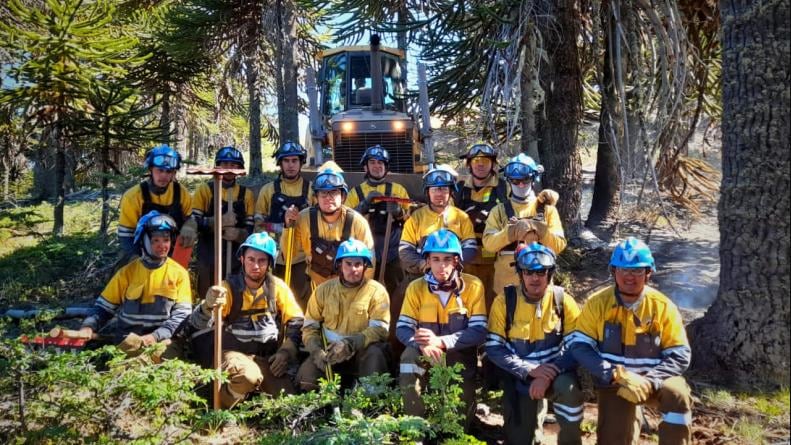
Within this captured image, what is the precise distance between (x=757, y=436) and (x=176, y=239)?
18.5 feet

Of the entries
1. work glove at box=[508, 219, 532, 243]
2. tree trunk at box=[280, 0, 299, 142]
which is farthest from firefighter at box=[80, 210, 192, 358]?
tree trunk at box=[280, 0, 299, 142]

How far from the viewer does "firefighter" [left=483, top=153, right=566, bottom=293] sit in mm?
5375

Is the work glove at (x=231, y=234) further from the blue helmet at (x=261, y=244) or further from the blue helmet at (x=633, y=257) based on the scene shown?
the blue helmet at (x=633, y=257)

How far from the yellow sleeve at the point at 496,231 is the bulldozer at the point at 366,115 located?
2744mm

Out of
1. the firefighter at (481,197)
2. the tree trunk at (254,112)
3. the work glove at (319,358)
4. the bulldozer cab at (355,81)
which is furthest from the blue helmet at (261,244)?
the tree trunk at (254,112)

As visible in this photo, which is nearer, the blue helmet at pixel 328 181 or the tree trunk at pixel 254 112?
the blue helmet at pixel 328 181

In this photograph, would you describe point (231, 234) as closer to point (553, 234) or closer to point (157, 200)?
point (157, 200)

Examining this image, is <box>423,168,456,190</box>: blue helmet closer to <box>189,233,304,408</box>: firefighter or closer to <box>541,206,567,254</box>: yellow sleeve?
<box>541,206,567,254</box>: yellow sleeve

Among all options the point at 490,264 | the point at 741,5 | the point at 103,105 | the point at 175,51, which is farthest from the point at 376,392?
the point at 175,51

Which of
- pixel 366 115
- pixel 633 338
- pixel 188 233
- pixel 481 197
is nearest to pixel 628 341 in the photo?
pixel 633 338

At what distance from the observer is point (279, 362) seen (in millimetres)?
5098

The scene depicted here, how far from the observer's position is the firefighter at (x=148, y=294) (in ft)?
17.6

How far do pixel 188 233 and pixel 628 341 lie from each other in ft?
15.0

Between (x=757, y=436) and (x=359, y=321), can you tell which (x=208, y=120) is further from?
(x=757, y=436)
